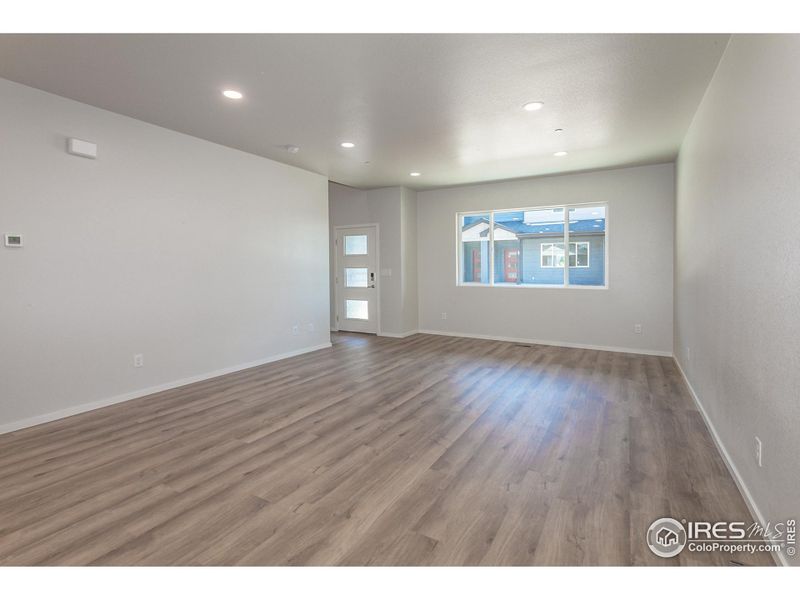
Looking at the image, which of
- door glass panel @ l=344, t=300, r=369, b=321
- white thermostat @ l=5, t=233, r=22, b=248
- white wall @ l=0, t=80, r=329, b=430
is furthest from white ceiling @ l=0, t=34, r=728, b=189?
door glass panel @ l=344, t=300, r=369, b=321

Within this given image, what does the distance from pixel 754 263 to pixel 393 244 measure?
18.9ft

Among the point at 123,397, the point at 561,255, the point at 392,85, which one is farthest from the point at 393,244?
the point at 123,397

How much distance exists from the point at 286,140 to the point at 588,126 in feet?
10.4

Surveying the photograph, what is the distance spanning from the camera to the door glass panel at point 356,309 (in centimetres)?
788

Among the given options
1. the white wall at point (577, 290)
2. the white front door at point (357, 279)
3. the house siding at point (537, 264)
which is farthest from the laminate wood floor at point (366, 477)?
the white front door at point (357, 279)

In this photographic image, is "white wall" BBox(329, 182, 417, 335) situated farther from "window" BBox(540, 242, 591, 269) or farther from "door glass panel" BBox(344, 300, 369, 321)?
"window" BBox(540, 242, 591, 269)

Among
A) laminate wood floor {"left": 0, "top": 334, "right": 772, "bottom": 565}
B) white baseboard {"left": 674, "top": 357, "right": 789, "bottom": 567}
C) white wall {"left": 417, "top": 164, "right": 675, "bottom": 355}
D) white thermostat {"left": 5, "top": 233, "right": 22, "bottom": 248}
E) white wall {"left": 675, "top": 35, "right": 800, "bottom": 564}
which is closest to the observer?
white wall {"left": 675, "top": 35, "right": 800, "bottom": 564}

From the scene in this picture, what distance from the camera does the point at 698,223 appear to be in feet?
11.7

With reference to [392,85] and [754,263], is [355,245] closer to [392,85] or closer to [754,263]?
[392,85]

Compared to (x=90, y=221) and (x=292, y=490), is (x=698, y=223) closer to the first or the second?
(x=292, y=490)

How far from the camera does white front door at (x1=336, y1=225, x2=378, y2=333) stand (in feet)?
25.3

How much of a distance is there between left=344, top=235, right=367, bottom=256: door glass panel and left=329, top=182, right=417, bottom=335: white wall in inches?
10.5

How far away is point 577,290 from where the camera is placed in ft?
21.0
